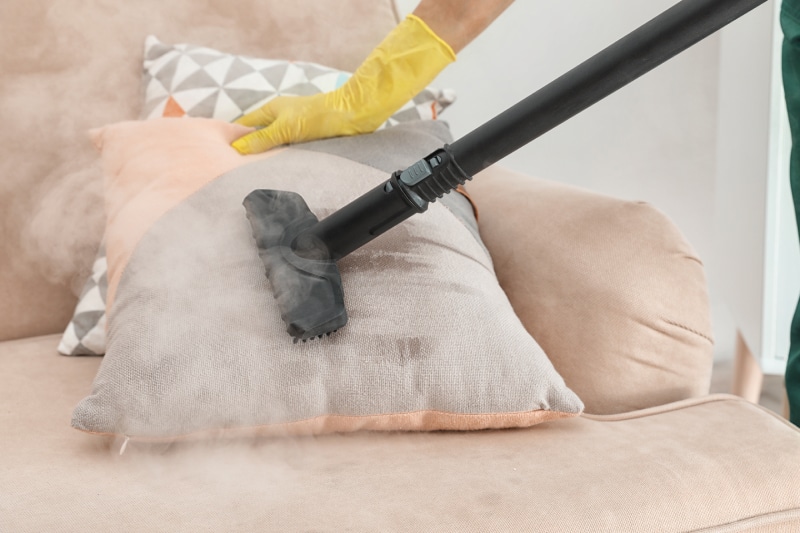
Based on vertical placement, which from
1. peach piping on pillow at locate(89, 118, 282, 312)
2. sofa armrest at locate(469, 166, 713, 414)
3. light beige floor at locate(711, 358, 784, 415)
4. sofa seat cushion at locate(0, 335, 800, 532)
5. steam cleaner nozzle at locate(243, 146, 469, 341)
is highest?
peach piping on pillow at locate(89, 118, 282, 312)

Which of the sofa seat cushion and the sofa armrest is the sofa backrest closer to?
the sofa seat cushion

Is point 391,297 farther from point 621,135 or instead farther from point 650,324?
point 621,135

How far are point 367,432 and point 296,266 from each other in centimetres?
20

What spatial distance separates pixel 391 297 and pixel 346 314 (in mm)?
62

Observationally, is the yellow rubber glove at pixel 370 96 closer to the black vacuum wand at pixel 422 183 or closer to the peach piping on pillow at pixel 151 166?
the peach piping on pillow at pixel 151 166

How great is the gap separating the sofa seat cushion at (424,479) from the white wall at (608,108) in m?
1.01

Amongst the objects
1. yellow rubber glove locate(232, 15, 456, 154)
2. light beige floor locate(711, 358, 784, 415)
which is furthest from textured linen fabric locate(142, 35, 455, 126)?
light beige floor locate(711, 358, 784, 415)

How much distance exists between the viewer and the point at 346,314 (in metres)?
0.77

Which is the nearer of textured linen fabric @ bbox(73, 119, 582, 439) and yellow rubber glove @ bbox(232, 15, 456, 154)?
textured linen fabric @ bbox(73, 119, 582, 439)

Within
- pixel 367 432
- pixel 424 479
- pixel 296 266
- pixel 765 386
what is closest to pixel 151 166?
pixel 296 266

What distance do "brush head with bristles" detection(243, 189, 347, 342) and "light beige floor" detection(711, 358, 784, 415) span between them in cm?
142

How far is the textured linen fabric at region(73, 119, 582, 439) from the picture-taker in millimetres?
714

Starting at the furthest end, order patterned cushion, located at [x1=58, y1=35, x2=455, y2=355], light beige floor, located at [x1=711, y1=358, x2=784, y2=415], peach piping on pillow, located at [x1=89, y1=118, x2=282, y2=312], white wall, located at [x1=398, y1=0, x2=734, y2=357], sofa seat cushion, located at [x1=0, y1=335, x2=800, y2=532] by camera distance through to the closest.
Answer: light beige floor, located at [x1=711, y1=358, x2=784, y2=415], white wall, located at [x1=398, y1=0, x2=734, y2=357], patterned cushion, located at [x1=58, y1=35, x2=455, y2=355], peach piping on pillow, located at [x1=89, y1=118, x2=282, y2=312], sofa seat cushion, located at [x1=0, y1=335, x2=800, y2=532]

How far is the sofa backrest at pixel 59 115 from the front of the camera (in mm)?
1188
